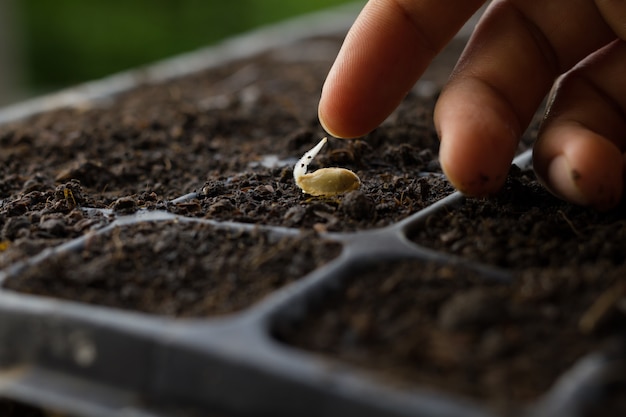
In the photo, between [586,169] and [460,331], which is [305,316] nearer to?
[460,331]

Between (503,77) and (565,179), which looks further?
(503,77)

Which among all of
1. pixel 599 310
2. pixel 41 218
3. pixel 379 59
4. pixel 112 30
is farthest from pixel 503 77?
pixel 112 30

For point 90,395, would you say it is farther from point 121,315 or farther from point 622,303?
point 622,303

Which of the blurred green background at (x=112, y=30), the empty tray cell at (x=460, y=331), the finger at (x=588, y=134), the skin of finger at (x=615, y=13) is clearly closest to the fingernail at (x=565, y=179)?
the finger at (x=588, y=134)

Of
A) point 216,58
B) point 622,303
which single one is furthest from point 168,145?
point 216,58

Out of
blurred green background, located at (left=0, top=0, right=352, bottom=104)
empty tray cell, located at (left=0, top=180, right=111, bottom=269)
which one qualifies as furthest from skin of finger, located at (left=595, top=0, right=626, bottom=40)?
blurred green background, located at (left=0, top=0, right=352, bottom=104)

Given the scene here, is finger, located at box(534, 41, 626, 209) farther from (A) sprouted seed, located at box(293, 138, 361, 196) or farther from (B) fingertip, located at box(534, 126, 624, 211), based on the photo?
(A) sprouted seed, located at box(293, 138, 361, 196)
